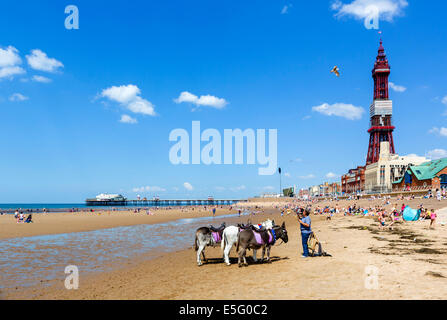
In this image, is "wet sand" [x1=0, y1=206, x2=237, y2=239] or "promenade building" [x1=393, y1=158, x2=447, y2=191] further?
"promenade building" [x1=393, y1=158, x2=447, y2=191]

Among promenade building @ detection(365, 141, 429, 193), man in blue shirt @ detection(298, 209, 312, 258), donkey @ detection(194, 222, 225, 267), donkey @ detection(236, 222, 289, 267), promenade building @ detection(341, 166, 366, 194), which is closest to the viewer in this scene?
donkey @ detection(236, 222, 289, 267)

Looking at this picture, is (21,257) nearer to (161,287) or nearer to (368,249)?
(161,287)

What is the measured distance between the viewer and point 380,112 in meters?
131

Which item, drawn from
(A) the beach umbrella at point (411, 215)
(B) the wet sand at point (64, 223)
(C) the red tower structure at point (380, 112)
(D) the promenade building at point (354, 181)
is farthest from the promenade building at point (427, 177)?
(B) the wet sand at point (64, 223)

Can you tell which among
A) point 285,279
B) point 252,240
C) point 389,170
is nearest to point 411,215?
point 252,240

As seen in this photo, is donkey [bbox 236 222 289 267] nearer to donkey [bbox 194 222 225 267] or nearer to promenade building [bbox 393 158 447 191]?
donkey [bbox 194 222 225 267]

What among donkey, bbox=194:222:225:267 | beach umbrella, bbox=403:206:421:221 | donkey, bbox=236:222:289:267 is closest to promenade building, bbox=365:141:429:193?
beach umbrella, bbox=403:206:421:221

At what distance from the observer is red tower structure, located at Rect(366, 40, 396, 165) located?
127 metres

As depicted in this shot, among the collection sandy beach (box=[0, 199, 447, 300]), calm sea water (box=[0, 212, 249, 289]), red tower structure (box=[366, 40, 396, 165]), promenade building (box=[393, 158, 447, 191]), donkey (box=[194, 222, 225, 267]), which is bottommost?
calm sea water (box=[0, 212, 249, 289])

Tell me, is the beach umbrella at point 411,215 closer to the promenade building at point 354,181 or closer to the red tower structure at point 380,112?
the promenade building at point 354,181

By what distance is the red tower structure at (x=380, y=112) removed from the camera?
127m

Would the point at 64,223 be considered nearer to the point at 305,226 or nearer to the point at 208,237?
the point at 208,237

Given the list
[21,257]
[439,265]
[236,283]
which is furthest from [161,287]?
[21,257]
